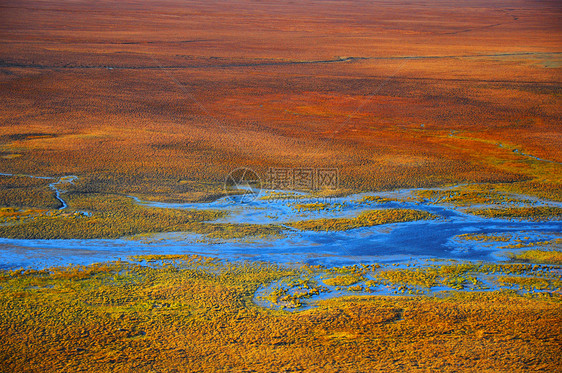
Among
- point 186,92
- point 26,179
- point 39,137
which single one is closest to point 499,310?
point 26,179

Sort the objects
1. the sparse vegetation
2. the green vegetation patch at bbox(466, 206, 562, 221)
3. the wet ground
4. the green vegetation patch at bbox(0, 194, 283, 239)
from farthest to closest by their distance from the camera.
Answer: the green vegetation patch at bbox(466, 206, 562, 221)
the green vegetation patch at bbox(0, 194, 283, 239)
the wet ground
the sparse vegetation

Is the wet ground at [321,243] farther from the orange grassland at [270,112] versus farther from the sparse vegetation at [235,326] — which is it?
the orange grassland at [270,112]

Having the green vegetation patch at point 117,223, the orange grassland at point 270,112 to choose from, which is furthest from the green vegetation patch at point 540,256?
the green vegetation patch at point 117,223

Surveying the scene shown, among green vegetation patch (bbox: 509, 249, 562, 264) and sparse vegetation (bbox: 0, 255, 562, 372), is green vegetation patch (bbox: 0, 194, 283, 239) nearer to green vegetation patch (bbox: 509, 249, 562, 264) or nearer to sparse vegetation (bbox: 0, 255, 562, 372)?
sparse vegetation (bbox: 0, 255, 562, 372)

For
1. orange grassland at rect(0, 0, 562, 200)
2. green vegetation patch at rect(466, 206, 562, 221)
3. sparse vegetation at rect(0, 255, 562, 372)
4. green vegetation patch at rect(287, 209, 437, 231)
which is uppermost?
orange grassland at rect(0, 0, 562, 200)

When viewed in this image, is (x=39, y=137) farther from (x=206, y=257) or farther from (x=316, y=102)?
(x=316, y=102)

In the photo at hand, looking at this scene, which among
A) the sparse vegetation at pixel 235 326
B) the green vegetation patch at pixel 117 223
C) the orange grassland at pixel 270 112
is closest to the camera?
the sparse vegetation at pixel 235 326

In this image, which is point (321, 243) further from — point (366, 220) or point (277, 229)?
point (366, 220)

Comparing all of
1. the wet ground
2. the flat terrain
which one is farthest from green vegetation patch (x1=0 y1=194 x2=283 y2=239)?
the wet ground
